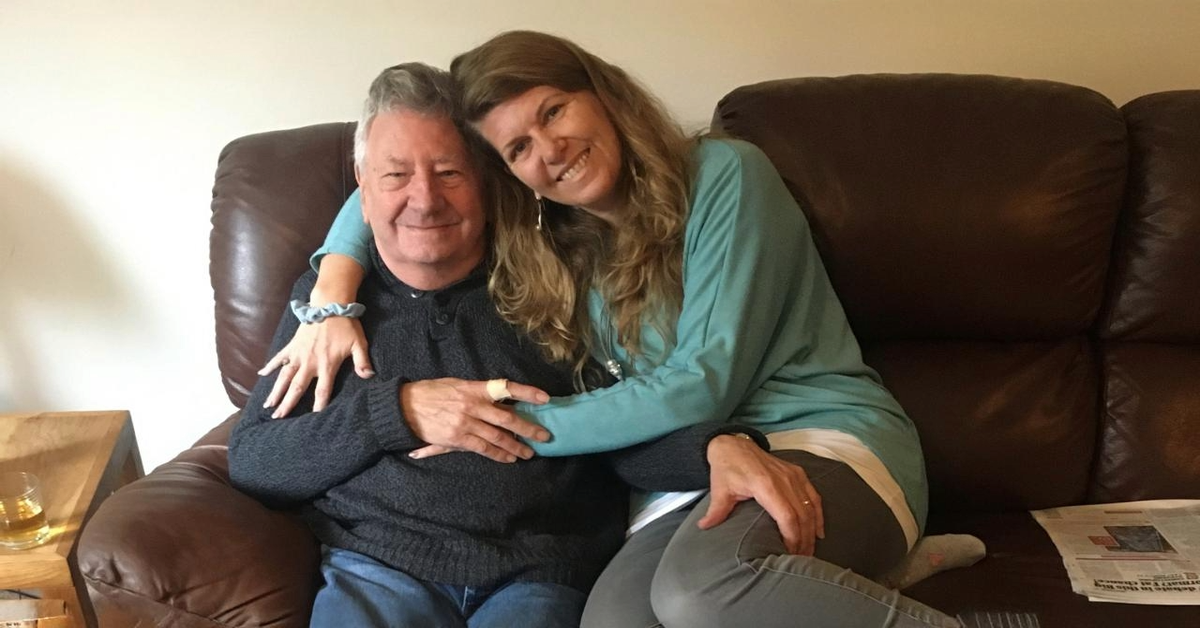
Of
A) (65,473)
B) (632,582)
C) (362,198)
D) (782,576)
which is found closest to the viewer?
(782,576)

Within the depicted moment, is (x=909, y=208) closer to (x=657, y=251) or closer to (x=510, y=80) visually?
(x=657, y=251)

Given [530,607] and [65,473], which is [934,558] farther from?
[65,473]

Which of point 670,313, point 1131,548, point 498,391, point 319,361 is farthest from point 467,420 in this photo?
point 1131,548

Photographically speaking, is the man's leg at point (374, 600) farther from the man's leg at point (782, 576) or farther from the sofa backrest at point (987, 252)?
the sofa backrest at point (987, 252)

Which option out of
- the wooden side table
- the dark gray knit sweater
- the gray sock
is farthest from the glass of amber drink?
the gray sock

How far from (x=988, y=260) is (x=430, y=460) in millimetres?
993

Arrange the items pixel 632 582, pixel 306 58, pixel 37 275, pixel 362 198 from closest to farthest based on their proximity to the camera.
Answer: pixel 632 582 → pixel 362 198 → pixel 306 58 → pixel 37 275

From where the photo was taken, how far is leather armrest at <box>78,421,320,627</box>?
1.27 m

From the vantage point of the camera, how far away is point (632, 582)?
1365 millimetres

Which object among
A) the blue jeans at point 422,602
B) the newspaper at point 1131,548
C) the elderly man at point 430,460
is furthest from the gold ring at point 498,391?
the newspaper at point 1131,548

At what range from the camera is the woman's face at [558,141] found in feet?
4.76

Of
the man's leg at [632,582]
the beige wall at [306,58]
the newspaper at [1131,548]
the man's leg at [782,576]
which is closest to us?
the man's leg at [782,576]

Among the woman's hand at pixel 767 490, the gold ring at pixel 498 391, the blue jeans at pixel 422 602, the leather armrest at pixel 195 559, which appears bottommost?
the blue jeans at pixel 422 602

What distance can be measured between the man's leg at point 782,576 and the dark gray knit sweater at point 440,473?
0.15m
